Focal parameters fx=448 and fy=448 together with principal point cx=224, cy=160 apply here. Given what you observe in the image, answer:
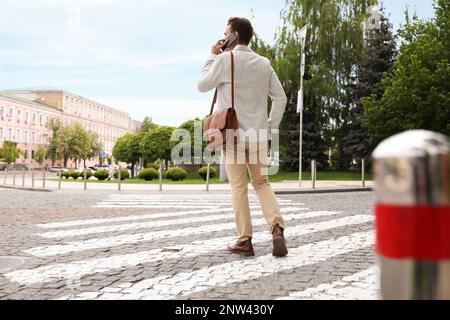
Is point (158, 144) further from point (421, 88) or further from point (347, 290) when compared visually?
point (347, 290)

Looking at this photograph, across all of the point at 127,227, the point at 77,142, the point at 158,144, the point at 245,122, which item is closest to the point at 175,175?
the point at 158,144

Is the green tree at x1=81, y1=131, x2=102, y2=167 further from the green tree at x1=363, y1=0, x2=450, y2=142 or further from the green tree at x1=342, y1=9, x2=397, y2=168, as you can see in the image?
the green tree at x1=363, y1=0, x2=450, y2=142

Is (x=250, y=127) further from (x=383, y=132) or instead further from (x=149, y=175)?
(x=149, y=175)

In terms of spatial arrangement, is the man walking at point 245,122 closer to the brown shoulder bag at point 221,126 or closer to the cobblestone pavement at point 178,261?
the brown shoulder bag at point 221,126

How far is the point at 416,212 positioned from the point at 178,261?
3.16 metres

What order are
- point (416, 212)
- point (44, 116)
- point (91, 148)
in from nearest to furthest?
point (416, 212) < point (91, 148) < point (44, 116)

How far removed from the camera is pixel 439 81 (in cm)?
2012

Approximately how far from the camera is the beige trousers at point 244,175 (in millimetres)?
4055

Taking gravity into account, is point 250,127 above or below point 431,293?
above

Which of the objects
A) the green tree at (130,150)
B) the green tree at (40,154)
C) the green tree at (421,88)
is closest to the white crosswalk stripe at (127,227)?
the green tree at (421,88)

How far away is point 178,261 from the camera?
12.7ft

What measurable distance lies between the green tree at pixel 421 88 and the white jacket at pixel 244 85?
18079mm

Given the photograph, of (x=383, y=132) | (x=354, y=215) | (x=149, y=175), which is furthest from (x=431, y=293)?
(x=149, y=175)
